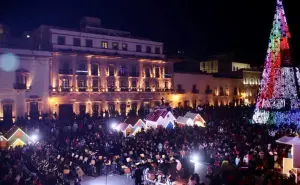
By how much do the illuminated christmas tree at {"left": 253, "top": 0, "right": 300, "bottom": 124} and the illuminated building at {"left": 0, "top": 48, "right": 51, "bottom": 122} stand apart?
2303 cm

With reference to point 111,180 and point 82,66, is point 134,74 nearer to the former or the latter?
point 82,66

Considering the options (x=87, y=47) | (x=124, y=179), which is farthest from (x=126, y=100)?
(x=124, y=179)

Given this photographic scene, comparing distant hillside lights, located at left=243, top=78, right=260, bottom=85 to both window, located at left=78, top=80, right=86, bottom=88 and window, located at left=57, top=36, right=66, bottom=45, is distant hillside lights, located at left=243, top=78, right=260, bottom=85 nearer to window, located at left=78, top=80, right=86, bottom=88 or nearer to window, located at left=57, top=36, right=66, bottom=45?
window, located at left=78, top=80, right=86, bottom=88

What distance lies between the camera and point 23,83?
3083 centimetres

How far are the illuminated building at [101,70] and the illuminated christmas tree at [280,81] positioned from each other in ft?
61.2

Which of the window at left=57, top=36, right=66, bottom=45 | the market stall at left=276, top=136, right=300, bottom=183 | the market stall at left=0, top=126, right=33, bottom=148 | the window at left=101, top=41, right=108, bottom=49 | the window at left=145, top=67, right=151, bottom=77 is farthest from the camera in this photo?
the window at left=145, top=67, right=151, bottom=77

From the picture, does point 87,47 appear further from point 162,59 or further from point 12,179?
point 12,179

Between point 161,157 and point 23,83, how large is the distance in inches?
813

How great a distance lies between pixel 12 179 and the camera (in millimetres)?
11953

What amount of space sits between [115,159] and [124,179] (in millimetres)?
1294

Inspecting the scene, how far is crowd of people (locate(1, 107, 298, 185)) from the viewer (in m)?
13.4

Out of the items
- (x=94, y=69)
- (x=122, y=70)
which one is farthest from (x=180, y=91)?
(x=94, y=69)

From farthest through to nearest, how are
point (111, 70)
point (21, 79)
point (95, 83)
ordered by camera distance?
point (111, 70)
point (95, 83)
point (21, 79)

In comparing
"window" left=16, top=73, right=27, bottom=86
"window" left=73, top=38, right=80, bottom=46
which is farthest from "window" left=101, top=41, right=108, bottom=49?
"window" left=16, top=73, right=27, bottom=86
